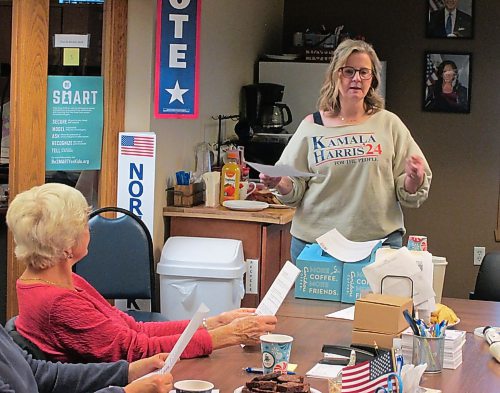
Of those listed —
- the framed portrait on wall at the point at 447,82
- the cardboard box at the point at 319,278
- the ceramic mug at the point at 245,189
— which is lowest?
the cardboard box at the point at 319,278

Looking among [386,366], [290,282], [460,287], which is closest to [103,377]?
[290,282]

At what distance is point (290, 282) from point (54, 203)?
2.25 feet

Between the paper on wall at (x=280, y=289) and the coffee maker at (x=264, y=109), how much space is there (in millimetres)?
3440

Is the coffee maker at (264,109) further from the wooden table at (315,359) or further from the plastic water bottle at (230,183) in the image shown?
the wooden table at (315,359)

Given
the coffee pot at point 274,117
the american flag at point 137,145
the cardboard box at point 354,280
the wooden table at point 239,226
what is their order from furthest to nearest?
1. the coffee pot at point 274,117
2. the wooden table at point 239,226
3. the american flag at point 137,145
4. the cardboard box at point 354,280

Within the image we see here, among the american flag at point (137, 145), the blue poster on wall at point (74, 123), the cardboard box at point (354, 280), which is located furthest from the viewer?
the american flag at point (137, 145)

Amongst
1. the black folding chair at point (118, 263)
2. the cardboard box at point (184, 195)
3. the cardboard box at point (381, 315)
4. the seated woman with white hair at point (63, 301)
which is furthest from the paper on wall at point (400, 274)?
the cardboard box at point (184, 195)

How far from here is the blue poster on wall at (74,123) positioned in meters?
4.21

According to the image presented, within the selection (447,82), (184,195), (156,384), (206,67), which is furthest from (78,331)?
(447,82)

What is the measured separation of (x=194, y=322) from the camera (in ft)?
6.31

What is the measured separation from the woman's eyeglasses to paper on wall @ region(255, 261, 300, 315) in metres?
1.21

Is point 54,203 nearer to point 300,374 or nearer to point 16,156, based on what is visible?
point 300,374

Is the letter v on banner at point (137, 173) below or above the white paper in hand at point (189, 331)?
above

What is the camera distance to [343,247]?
3166 mm
